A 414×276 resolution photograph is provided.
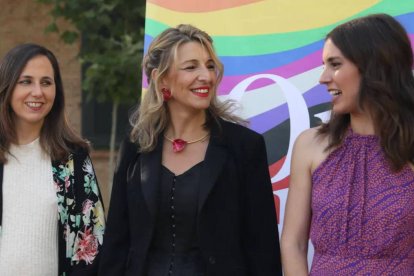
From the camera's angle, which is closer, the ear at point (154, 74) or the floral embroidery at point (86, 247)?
the ear at point (154, 74)

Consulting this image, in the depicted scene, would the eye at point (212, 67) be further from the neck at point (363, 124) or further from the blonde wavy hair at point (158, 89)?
the neck at point (363, 124)

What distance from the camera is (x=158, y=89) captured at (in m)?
3.66

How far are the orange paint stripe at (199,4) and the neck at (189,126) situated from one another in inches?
27.0

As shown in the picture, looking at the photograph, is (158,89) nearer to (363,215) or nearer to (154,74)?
(154,74)

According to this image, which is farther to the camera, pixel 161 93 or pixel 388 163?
pixel 161 93

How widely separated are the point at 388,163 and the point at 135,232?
108cm

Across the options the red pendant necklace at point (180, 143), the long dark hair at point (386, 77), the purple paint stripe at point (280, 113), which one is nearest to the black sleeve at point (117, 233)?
the red pendant necklace at point (180, 143)

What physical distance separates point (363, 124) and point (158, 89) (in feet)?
2.95

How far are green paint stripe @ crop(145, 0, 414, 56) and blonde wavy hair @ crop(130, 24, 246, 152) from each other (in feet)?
1.39

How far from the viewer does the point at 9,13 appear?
334 inches

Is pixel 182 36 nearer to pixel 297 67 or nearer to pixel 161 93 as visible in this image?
pixel 161 93

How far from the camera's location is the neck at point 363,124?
10.8 ft

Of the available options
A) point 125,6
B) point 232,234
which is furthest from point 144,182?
point 125,6

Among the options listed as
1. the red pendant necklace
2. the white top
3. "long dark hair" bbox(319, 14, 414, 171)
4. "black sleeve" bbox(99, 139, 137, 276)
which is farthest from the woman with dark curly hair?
"long dark hair" bbox(319, 14, 414, 171)
